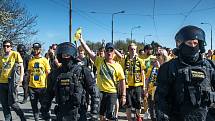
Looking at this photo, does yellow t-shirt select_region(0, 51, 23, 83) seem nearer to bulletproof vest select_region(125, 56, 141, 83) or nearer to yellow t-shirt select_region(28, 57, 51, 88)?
yellow t-shirt select_region(28, 57, 51, 88)

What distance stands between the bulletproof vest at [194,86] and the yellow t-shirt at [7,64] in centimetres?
494

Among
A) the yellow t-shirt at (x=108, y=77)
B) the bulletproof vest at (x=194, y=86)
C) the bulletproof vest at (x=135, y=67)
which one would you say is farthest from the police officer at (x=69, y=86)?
the bulletproof vest at (x=135, y=67)

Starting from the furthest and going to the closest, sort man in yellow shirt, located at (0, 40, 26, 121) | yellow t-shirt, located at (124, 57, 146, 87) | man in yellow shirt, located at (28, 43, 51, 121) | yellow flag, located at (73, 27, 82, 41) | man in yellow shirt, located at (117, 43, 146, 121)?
yellow t-shirt, located at (124, 57, 146, 87), man in yellow shirt, located at (117, 43, 146, 121), man in yellow shirt, located at (28, 43, 51, 121), man in yellow shirt, located at (0, 40, 26, 121), yellow flag, located at (73, 27, 82, 41)

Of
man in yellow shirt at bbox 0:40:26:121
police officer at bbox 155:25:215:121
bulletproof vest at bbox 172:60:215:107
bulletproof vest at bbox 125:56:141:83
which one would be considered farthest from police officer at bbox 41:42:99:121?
bulletproof vest at bbox 125:56:141:83

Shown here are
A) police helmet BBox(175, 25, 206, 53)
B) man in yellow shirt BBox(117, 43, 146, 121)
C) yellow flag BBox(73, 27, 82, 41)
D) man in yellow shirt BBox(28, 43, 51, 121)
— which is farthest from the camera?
man in yellow shirt BBox(117, 43, 146, 121)

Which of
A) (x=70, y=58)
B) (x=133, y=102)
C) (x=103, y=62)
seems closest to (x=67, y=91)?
(x=70, y=58)

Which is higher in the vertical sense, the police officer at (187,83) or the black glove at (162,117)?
the police officer at (187,83)

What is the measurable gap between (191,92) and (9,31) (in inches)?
1174

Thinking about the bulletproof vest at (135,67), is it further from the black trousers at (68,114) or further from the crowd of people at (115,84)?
the black trousers at (68,114)

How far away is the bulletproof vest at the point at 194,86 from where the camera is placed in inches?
149

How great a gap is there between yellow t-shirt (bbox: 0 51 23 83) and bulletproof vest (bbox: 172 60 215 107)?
195 inches

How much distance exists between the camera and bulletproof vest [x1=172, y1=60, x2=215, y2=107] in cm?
378

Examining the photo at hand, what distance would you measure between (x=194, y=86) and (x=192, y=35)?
517 mm

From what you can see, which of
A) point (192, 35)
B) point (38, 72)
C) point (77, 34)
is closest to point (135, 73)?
point (38, 72)
